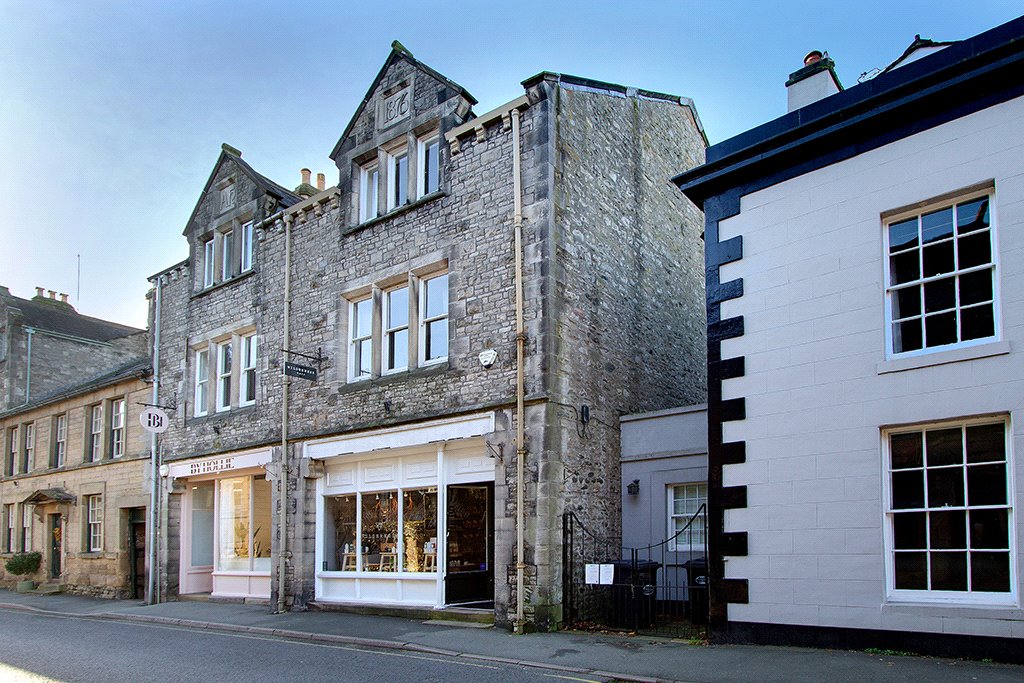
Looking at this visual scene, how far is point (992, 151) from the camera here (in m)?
9.32

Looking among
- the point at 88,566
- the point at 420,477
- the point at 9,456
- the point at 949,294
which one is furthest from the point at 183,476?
the point at 949,294

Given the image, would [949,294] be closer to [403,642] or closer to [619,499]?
[619,499]

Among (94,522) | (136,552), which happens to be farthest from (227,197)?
(94,522)

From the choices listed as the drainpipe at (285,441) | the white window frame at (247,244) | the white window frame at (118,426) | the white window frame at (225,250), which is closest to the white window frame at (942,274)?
the drainpipe at (285,441)

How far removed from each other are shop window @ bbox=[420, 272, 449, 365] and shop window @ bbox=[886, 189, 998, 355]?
24.8ft

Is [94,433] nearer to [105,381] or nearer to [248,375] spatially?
[105,381]

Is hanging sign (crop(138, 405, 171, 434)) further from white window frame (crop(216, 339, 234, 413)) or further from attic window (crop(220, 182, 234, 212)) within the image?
attic window (crop(220, 182, 234, 212))

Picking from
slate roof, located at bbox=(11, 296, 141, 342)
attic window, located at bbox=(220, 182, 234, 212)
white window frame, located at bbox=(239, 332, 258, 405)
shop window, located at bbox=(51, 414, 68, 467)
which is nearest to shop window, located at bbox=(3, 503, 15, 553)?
shop window, located at bbox=(51, 414, 68, 467)

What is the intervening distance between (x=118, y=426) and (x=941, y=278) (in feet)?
70.5

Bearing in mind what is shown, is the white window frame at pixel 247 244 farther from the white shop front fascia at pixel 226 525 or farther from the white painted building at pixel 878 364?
the white painted building at pixel 878 364

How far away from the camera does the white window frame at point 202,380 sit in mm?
20719

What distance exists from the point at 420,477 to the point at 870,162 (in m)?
8.86

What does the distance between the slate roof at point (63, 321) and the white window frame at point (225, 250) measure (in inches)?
596

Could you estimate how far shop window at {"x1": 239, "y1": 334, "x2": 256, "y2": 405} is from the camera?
1939cm
